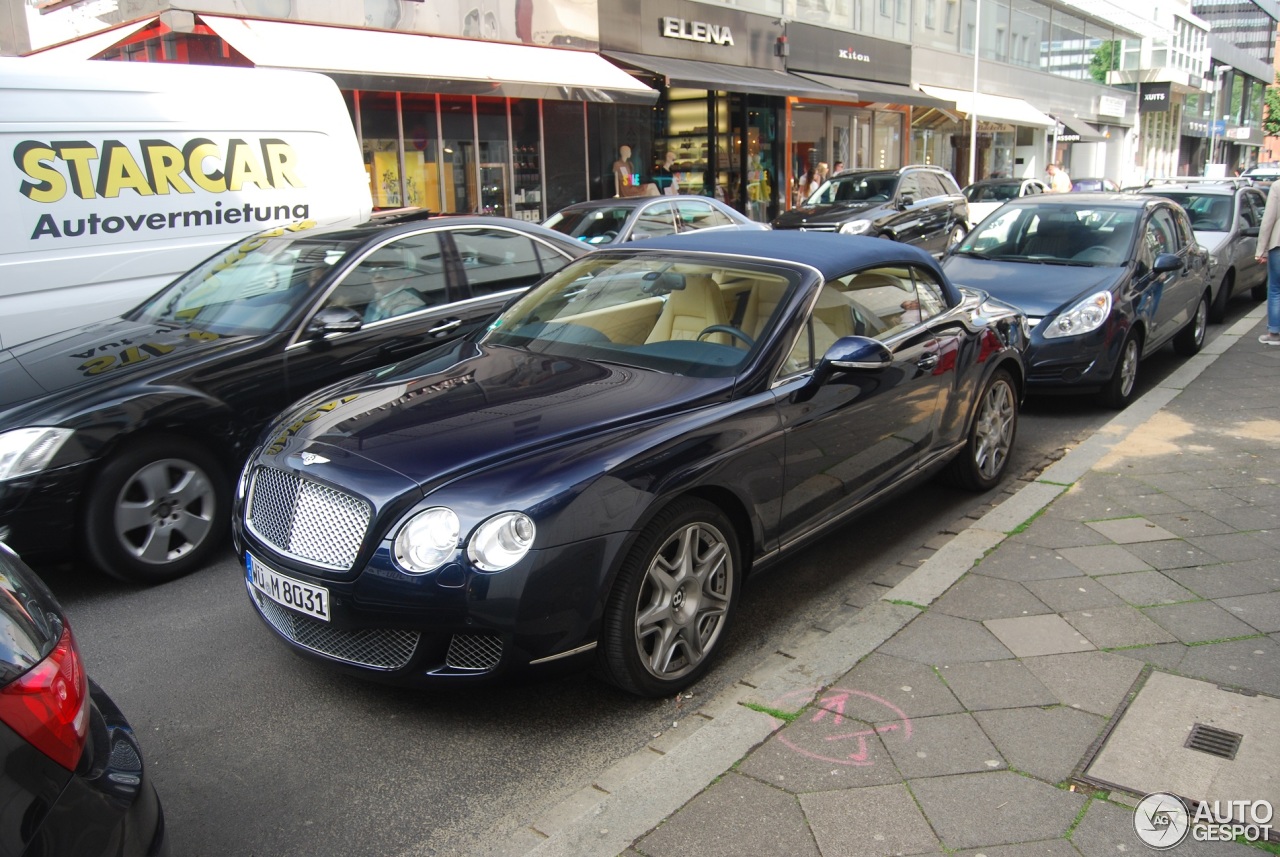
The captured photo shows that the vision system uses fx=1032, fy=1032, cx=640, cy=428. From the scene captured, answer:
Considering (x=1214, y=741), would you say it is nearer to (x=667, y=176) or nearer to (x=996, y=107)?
(x=667, y=176)

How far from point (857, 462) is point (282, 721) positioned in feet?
8.24

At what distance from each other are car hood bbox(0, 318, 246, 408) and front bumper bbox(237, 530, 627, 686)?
85.8 inches

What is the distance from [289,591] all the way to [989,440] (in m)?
4.01

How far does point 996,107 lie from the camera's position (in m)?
36.4

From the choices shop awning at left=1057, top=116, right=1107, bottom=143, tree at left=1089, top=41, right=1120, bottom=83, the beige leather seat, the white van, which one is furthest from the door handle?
tree at left=1089, top=41, right=1120, bottom=83

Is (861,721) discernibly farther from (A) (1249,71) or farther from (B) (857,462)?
(A) (1249,71)

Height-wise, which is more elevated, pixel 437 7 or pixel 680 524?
pixel 437 7

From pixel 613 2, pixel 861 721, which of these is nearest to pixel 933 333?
pixel 861 721

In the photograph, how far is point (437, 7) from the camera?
16.1 m

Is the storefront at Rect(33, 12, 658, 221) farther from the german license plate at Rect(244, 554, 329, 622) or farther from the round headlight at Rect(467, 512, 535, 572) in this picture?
the round headlight at Rect(467, 512, 535, 572)

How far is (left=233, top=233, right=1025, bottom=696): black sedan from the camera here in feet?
10.3

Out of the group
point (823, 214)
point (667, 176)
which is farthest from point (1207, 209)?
point (667, 176)

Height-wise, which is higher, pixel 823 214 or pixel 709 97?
pixel 709 97

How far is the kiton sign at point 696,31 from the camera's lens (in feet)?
69.3
